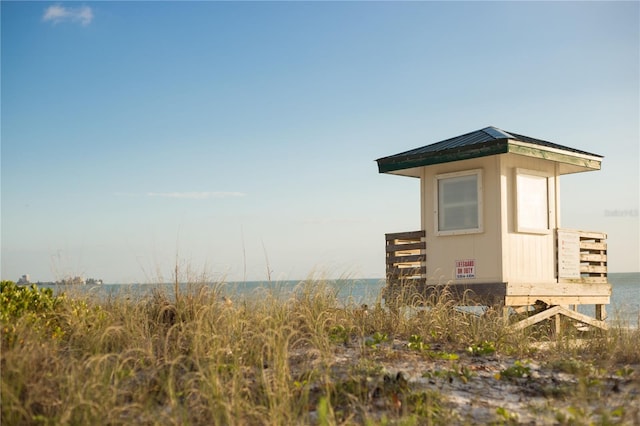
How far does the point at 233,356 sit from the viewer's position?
7102 mm

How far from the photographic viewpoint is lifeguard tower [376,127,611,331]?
12805 millimetres

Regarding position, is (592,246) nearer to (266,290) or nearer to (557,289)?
(557,289)

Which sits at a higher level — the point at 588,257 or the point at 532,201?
the point at 532,201

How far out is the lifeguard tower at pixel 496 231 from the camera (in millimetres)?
12805

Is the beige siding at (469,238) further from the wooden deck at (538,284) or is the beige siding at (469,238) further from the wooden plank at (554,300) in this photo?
the wooden plank at (554,300)

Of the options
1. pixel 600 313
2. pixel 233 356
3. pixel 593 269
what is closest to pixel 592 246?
pixel 593 269

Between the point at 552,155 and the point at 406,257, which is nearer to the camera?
the point at 552,155

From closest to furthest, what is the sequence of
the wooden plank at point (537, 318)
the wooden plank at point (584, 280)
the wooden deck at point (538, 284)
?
the wooden plank at point (537, 318)
the wooden deck at point (538, 284)
the wooden plank at point (584, 280)

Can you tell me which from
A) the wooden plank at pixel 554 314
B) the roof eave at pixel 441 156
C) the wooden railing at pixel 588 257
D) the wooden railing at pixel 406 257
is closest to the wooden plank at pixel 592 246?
the wooden railing at pixel 588 257

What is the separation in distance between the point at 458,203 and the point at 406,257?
1529 mm

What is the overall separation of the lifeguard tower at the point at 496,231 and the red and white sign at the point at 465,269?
2 cm

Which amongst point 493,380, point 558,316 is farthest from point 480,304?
point 493,380

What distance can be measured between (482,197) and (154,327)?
6819 mm

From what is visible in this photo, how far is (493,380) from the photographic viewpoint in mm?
7559
